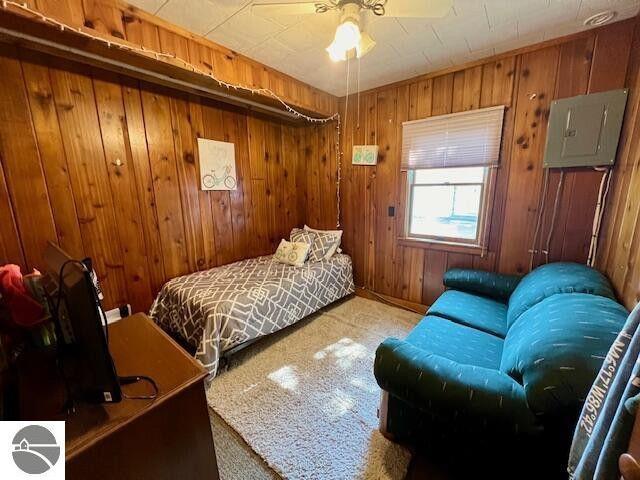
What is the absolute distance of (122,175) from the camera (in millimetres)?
2119

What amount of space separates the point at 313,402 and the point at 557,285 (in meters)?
1.62

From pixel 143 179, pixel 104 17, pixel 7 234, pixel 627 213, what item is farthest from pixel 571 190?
pixel 7 234

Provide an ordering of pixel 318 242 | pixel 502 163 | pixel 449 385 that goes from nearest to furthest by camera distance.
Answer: pixel 449 385 → pixel 502 163 → pixel 318 242

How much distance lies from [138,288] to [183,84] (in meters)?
1.85

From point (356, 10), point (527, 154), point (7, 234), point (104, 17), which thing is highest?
point (104, 17)

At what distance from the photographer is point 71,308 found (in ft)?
2.42

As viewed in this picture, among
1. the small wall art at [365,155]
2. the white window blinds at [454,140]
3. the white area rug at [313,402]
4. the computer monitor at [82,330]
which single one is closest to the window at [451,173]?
the white window blinds at [454,140]

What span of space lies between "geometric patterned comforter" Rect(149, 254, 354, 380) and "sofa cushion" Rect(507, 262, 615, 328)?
1.62 m

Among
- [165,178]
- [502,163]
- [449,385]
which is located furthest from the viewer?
[165,178]

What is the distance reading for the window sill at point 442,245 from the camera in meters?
2.41

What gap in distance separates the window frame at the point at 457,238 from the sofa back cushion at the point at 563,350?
1206 mm

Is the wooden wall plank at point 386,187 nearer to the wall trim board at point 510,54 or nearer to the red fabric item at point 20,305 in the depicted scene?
the wall trim board at point 510,54

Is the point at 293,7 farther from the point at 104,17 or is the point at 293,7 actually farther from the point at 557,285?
the point at 557,285

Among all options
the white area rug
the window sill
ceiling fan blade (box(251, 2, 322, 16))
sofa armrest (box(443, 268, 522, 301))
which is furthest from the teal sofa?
ceiling fan blade (box(251, 2, 322, 16))
